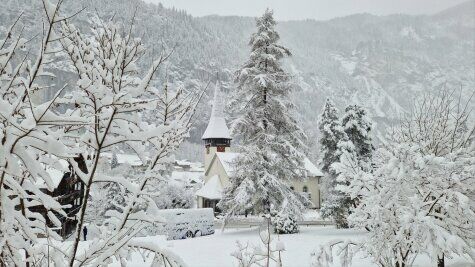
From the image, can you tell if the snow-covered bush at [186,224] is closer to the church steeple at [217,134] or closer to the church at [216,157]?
the church at [216,157]

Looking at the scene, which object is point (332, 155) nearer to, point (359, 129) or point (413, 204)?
point (359, 129)

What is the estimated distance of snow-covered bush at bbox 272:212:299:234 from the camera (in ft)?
73.2

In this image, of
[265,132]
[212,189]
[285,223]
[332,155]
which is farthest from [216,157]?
[285,223]

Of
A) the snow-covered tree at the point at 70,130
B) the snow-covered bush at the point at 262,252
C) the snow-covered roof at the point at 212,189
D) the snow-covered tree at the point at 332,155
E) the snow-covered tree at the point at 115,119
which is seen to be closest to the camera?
the snow-covered tree at the point at 70,130

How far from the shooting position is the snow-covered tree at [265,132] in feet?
74.0

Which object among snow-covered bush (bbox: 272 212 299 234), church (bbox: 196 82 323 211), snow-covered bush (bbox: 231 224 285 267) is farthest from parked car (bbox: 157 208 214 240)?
A: snow-covered bush (bbox: 231 224 285 267)

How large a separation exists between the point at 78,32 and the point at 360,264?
46.5ft

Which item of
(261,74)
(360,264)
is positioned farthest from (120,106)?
(261,74)

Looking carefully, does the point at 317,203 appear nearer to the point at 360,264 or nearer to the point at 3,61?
the point at 360,264

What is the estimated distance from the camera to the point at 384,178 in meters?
8.81

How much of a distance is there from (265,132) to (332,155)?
7.67 meters

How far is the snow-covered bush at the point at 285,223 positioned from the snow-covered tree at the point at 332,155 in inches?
199

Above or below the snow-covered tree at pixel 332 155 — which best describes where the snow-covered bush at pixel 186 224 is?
below

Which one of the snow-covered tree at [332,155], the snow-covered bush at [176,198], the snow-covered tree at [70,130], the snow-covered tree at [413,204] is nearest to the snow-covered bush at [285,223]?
the snow-covered tree at [332,155]
